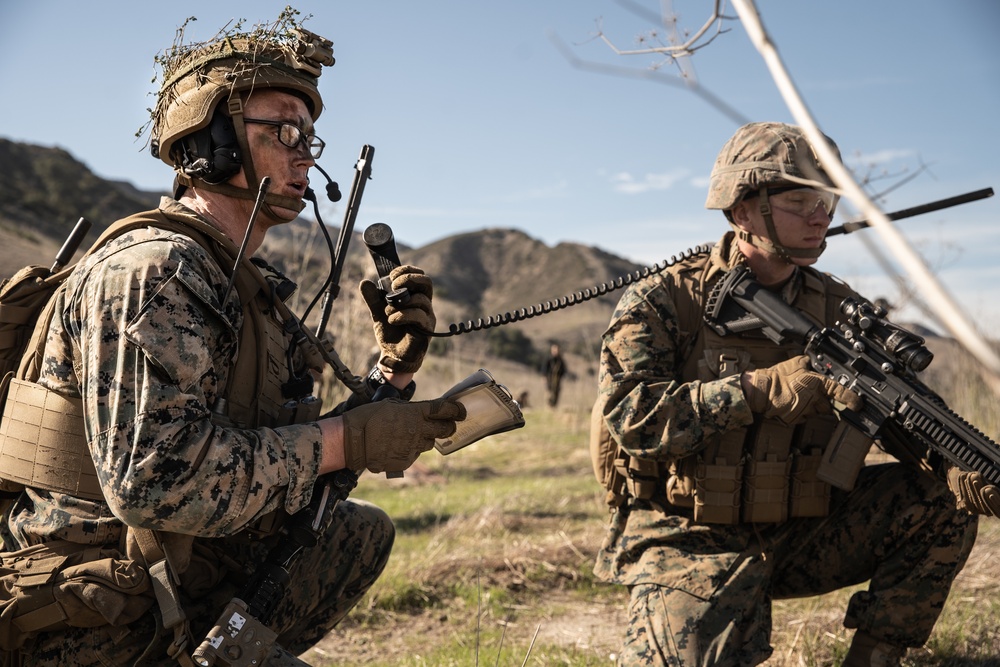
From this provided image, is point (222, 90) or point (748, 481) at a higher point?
point (222, 90)

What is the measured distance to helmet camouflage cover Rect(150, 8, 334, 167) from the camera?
9.20 feet

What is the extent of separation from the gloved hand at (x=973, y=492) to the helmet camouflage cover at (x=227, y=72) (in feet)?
8.94

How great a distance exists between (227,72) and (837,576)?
3058mm

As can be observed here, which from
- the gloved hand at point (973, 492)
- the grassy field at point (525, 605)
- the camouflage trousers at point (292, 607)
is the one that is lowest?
the grassy field at point (525, 605)

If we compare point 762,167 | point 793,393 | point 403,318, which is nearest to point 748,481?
point 793,393

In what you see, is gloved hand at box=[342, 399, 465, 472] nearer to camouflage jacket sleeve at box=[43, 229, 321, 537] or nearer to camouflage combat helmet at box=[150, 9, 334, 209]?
camouflage jacket sleeve at box=[43, 229, 321, 537]

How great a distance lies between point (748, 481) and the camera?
3.59 meters

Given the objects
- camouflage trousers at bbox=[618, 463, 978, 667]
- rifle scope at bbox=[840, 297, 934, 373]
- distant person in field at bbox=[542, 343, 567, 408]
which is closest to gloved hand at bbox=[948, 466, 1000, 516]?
camouflage trousers at bbox=[618, 463, 978, 667]

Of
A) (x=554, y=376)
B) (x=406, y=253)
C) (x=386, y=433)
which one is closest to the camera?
(x=386, y=433)

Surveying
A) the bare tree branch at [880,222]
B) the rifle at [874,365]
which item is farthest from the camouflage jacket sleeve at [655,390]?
the bare tree branch at [880,222]

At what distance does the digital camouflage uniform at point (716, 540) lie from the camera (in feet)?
11.1

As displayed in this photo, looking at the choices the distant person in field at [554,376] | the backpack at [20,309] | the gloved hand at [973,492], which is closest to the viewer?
the backpack at [20,309]

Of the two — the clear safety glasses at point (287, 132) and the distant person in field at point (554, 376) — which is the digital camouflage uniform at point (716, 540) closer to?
the clear safety glasses at point (287, 132)

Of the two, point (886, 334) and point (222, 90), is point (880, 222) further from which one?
point (886, 334)
